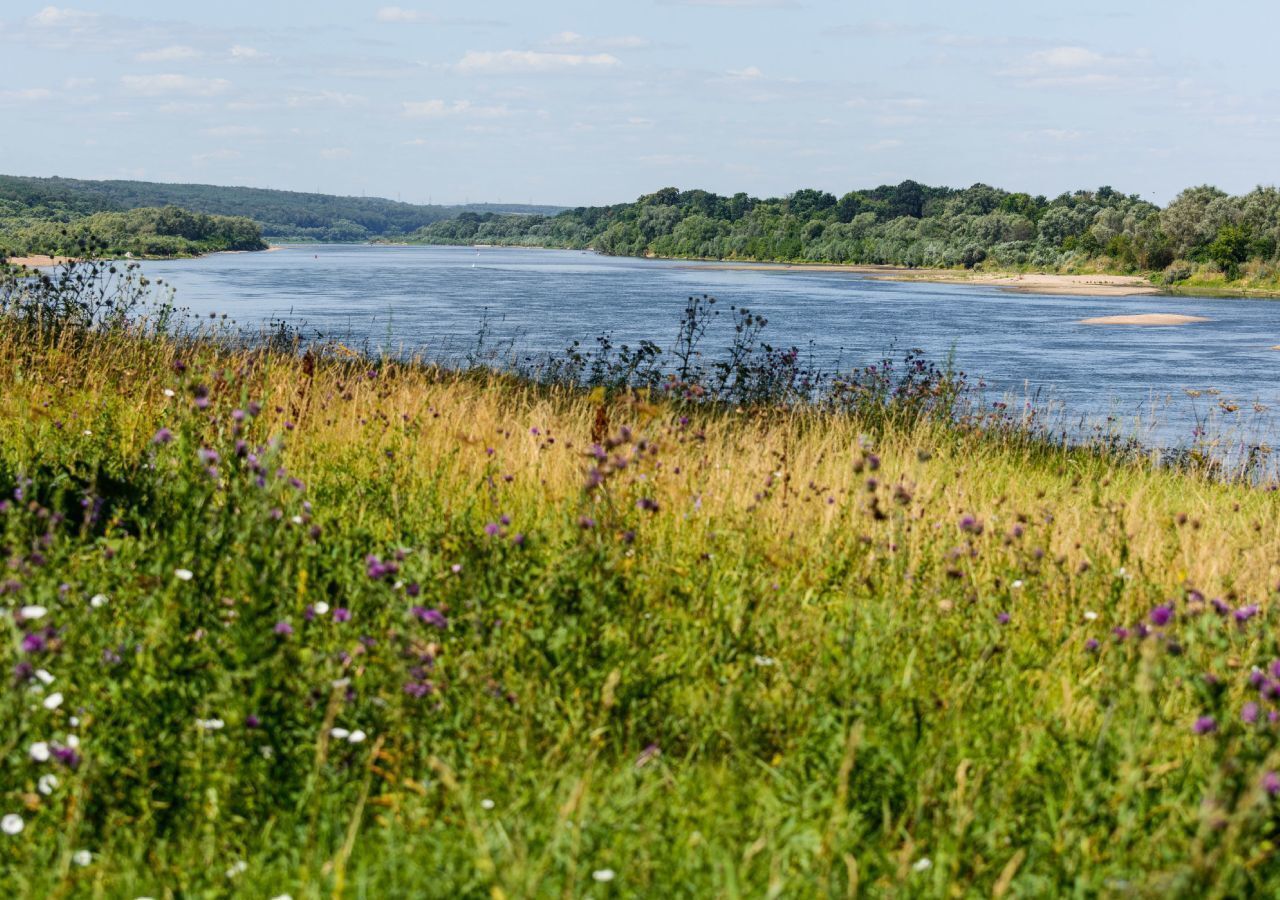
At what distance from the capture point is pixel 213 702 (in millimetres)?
3592

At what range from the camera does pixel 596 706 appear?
13.2 ft

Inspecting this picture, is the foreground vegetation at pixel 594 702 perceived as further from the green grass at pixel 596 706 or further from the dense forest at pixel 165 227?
the dense forest at pixel 165 227

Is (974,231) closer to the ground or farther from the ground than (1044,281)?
farther from the ground

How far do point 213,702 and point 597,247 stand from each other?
186 metres

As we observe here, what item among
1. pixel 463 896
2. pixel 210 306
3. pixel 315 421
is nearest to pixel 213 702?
pixel 463 896

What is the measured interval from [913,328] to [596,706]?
39168 mm

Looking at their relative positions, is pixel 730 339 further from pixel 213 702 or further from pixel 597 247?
pixel 597 247

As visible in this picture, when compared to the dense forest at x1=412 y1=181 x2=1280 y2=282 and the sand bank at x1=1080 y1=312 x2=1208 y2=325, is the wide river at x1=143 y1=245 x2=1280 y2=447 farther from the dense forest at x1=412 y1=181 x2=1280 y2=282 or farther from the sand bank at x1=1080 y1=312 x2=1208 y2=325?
the dense forest at x1=412 y1=181 x2=1280 y2=282

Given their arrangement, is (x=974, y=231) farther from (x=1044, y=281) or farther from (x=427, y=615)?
(x=427, y=615)

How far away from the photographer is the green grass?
3.12m

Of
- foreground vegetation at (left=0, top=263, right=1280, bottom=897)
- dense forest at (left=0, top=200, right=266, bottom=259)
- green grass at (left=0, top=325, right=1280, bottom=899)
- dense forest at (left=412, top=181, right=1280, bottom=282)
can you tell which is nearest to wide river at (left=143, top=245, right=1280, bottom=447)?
foreground vegetation at (left=0, top=263, right=1280, bottom=897)

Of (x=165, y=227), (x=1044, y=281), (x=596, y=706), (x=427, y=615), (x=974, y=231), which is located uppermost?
(x=974, y=231)

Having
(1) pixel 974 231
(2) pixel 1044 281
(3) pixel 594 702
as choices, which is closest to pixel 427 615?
(3) pixel 594 702

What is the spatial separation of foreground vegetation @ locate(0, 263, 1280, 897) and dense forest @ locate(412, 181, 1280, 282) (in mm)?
90172
